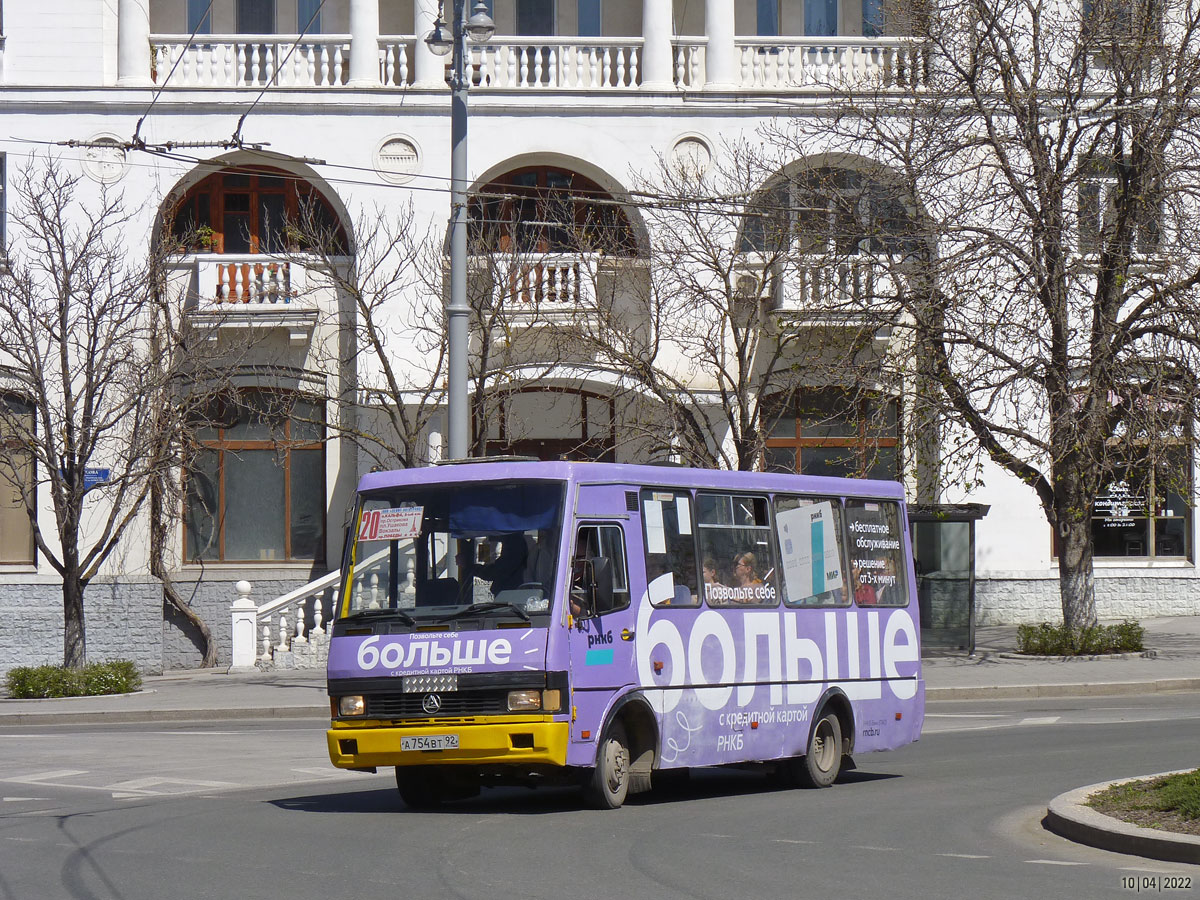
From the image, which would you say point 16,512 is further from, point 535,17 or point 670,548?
point 670,548

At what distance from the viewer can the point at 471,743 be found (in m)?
11.5

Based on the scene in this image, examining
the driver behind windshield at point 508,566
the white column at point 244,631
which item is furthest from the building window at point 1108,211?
the driver behind windshield at point 508,566

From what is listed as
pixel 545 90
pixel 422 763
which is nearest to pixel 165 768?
pixel 422 763

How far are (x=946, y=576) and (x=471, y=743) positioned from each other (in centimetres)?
1758

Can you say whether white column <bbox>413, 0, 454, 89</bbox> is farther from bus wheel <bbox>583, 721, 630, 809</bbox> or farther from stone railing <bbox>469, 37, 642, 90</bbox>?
bus wheel <bbox>583, 721, 630, 809</bbox>

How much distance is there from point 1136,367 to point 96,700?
15941 mm

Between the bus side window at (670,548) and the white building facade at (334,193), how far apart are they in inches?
662

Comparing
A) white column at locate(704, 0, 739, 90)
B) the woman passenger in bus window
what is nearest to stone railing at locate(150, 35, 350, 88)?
white column at locate(704, 0, 739, 90)

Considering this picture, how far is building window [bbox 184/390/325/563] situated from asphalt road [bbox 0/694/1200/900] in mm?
15002

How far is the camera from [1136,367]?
2477cm

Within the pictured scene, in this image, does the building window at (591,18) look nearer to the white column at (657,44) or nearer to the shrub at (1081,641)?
the white column at (657,44)

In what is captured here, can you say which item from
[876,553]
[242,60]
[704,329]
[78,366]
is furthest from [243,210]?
[876,553]

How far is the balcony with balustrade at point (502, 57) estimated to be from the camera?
31359 millimetres

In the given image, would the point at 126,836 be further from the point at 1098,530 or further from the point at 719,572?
the point at 1098,530
